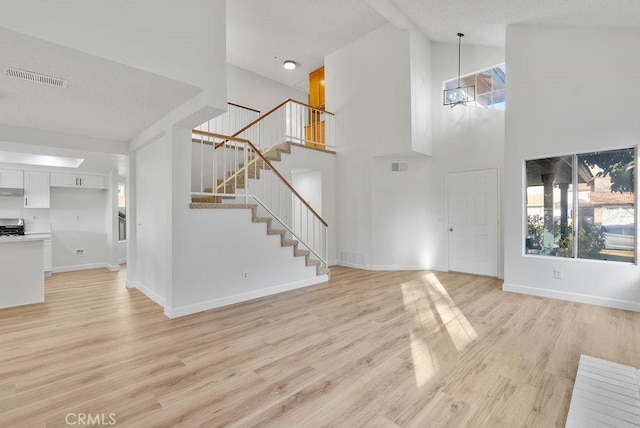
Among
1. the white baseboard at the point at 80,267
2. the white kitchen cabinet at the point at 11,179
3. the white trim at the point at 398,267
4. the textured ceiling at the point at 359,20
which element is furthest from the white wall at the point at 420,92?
the white kitchen cabinet at the point at 11,179

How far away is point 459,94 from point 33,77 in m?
6.23

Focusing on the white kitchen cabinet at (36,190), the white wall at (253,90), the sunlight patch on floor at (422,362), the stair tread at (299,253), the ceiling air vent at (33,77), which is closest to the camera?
the sunlight patch on floor at (422,362)

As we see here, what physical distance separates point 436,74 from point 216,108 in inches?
202

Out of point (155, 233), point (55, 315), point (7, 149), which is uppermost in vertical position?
point (7, 149)

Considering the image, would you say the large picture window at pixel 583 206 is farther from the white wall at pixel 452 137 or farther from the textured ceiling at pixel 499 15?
the textured ceiling at pixel 499 15

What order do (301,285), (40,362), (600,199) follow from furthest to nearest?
(301,285) < (600,199) < (40,362)

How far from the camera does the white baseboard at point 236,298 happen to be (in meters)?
3.74

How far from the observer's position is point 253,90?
8.59 m

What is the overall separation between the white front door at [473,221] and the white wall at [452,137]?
0.13 meters

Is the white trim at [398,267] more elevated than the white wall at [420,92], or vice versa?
the white wall at [420,92]

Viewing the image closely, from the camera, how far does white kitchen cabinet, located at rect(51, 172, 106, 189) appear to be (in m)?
6.53

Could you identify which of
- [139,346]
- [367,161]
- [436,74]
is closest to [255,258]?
[139,346]

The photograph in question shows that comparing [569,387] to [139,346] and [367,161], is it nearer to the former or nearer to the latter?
[139,346]

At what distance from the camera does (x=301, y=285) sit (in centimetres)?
509
